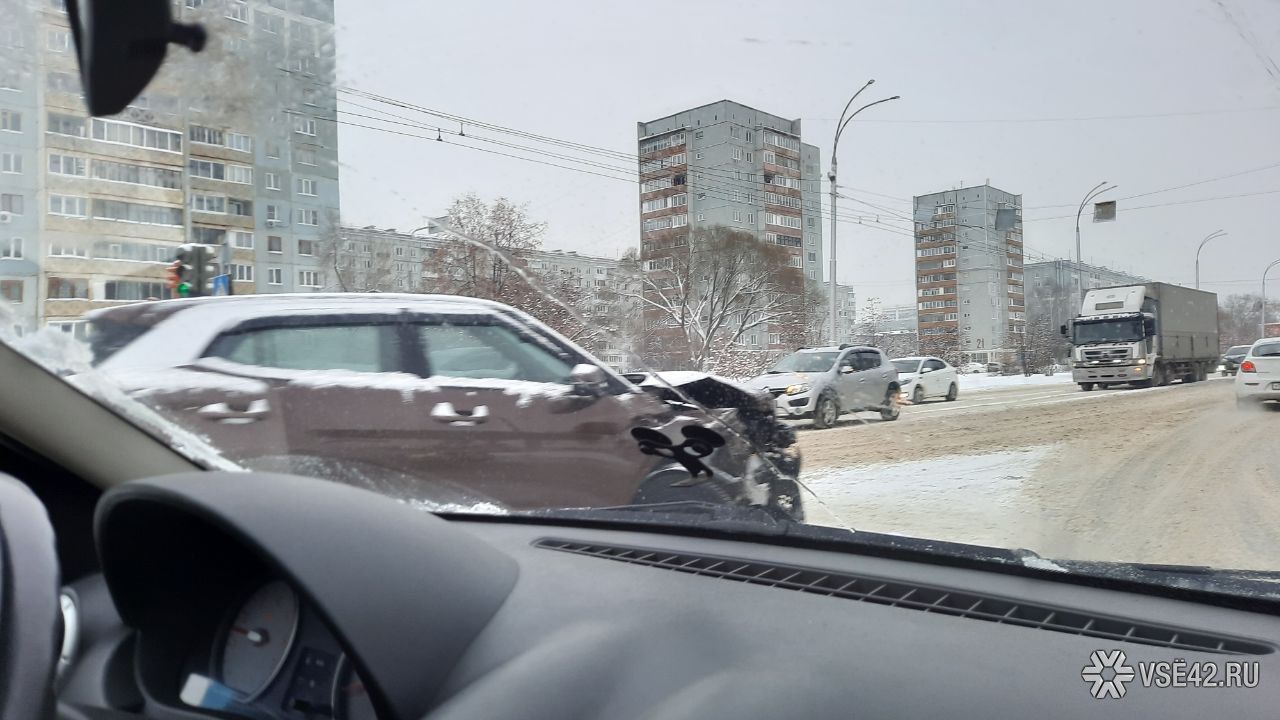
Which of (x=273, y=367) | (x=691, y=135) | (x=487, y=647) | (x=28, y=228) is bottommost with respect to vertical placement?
(x=487, y=647)

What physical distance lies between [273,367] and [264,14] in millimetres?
1236

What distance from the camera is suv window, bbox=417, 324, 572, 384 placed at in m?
2.93

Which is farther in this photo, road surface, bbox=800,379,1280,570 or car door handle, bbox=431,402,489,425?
car door handle, bbox=431,402,489,425

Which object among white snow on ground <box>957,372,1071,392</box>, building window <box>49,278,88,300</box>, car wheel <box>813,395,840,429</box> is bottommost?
car wheel <box>813,395,840,429</box>

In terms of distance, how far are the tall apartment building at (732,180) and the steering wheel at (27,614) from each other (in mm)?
1994

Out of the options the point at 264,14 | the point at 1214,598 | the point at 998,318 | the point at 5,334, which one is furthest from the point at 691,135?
the point at 5,334

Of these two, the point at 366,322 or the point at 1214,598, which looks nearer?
the point at 1214,598

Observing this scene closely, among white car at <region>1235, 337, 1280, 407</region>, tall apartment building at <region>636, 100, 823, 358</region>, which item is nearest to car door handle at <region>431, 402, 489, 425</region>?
tall apartment building at <region>636, 100, 823, 358</region>

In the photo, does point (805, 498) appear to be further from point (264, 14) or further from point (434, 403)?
point (264, 14)

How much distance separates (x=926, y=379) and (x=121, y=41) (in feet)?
8.31

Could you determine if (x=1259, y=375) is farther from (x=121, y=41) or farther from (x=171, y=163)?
(x=171, y=163)

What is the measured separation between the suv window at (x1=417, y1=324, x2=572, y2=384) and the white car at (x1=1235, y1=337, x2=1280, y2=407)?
80.6 inches

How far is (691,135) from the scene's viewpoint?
306 centimetres

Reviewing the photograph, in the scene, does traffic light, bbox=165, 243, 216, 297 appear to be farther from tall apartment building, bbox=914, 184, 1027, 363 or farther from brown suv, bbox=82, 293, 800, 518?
tall apartment building, bbox=914, 184, 1027, 363
